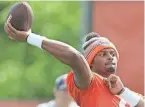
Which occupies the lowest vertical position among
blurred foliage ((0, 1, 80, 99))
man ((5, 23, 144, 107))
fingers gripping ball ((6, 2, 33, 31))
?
man ((5, 23, 144, 107))

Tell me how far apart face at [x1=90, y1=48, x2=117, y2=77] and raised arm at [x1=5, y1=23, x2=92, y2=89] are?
0.18 m

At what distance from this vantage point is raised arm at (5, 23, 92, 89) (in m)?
4.61

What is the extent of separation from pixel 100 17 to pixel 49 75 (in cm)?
149

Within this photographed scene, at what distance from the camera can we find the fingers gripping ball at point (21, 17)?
15.8ft

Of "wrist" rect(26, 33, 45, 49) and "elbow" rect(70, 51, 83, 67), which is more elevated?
"wrist" rect(26, 33, 45, 49)

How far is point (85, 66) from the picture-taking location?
15.3 ft

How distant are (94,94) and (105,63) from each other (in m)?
0.23

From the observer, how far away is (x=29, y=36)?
15.7 ft

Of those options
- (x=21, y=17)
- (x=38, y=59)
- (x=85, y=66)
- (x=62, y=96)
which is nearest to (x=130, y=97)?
(x=85, y=66)

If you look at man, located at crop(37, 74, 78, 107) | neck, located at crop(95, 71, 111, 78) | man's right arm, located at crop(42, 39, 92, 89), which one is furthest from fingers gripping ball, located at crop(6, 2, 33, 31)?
man, located at crop(37, 74, 78, 107)

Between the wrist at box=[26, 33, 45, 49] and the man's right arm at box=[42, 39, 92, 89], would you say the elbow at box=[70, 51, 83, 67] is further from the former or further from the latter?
the wrist at box=[26, 33, 45, 49]

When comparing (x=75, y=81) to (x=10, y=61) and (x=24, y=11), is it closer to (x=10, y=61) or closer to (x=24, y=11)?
(x=24, y=11)

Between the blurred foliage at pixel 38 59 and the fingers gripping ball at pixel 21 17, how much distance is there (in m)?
6.41

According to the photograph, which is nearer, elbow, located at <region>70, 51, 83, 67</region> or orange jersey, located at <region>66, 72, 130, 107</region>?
elbow, located at <region>70, 51, 83, 67</region>
